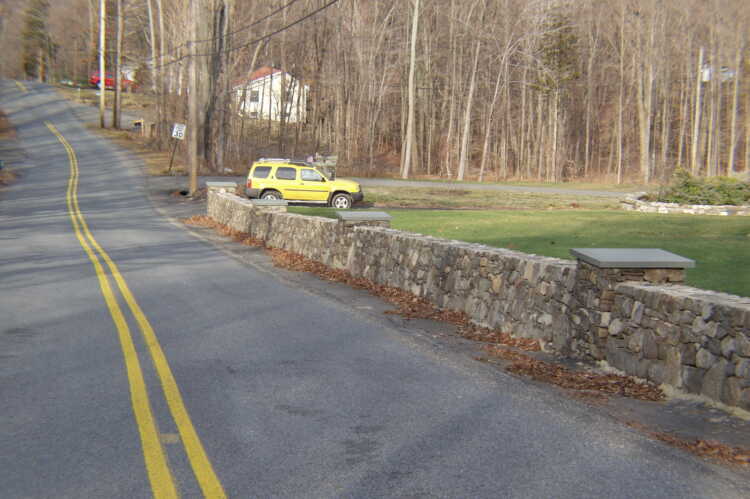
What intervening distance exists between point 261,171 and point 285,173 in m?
1.00

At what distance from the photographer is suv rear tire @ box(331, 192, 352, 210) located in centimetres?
3247

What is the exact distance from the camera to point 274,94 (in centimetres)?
6781

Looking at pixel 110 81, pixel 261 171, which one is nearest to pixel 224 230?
pixel 261 171

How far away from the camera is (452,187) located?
4450 centimetres

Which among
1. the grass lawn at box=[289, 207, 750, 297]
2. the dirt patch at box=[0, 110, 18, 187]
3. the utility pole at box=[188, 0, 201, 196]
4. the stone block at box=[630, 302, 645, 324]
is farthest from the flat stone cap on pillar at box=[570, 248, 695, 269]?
the dirt patch at box=[0, 110, 18, 187]

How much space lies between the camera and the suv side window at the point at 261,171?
31625 mm

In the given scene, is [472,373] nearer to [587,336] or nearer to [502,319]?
[587,336]

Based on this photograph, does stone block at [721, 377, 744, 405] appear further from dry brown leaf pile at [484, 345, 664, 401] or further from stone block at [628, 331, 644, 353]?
stone block at [628, 331, 644, 353]

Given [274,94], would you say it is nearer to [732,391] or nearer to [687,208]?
[687,208]

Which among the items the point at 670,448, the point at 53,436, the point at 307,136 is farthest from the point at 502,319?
the point at 307,136

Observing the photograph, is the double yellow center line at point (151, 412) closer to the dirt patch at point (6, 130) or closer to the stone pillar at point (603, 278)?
the stone pillar at point (603, 278)

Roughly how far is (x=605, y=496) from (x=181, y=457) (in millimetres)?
2826

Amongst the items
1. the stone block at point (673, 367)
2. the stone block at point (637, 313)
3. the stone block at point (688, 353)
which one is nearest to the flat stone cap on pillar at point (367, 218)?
the stone block at point (637, 313)

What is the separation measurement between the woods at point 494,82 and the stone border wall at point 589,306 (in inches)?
1593
